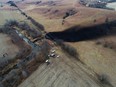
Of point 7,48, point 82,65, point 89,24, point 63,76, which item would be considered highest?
point 63,76

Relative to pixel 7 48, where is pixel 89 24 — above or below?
below

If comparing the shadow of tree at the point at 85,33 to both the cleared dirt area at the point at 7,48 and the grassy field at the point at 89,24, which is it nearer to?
the grassy field at the point at 89,24

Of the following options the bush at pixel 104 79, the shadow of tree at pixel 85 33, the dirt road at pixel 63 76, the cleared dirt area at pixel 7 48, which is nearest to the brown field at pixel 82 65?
the dirt road at pixel 63 76

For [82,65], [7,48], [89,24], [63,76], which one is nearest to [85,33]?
[89,24]

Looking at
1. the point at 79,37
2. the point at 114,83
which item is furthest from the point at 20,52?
the point at 114,83

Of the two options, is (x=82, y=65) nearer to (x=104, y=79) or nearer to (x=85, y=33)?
(x=104, y=79)

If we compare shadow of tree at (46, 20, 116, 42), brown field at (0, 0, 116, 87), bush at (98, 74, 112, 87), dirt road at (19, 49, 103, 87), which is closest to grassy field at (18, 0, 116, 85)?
brown field at (0, 0, 116, 87)

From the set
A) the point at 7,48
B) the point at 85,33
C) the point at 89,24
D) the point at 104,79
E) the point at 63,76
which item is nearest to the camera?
the point at 104,79

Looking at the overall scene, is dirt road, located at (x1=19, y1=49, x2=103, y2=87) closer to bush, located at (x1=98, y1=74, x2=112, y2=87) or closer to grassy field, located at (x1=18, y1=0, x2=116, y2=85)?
bush, located at (x1=98, y1=74, x2=112, y2=87)
